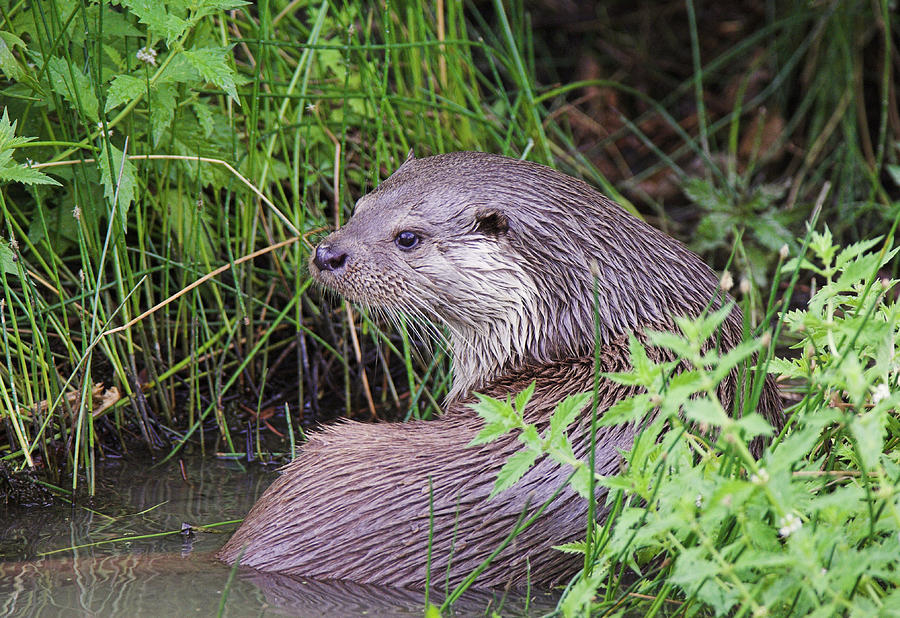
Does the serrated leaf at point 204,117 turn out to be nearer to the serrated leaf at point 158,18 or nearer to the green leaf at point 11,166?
the serrated leaf at point 158,18

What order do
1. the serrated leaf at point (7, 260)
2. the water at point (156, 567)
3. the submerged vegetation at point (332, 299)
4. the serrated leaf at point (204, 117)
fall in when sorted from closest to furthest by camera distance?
the submerged vegetation at point (332, 299) < the water at point (156, 567) < the serrated leaf at point (7, 260) < the serrated leaf at point (204, 117)

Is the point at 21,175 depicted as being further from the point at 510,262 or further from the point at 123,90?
the point at 510,262

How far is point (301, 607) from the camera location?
187 centimetres

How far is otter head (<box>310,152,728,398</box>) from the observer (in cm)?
230

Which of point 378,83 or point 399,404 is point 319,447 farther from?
point 378,83

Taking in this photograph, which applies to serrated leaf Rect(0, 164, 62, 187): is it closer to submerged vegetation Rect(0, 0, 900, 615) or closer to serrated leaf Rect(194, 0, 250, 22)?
submerged vegetation Rect(0, 0, 900, 615)

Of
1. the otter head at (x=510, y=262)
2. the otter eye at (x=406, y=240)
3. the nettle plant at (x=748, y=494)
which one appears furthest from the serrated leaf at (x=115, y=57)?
the nettle plant at (x=748, y=494)

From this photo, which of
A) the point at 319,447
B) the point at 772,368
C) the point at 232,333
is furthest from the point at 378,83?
the point at 772,368

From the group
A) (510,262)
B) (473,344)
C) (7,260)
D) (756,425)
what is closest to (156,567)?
(7,260)

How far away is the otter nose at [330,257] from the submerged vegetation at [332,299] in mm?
237

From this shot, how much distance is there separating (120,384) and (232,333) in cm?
31

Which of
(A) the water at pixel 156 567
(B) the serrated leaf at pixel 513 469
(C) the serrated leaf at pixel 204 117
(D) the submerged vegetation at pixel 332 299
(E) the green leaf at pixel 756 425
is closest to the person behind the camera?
(E) the green leaf at pixel 756 425

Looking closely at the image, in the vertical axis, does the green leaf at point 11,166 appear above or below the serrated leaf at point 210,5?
below

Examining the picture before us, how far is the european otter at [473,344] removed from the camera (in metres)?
1.91
